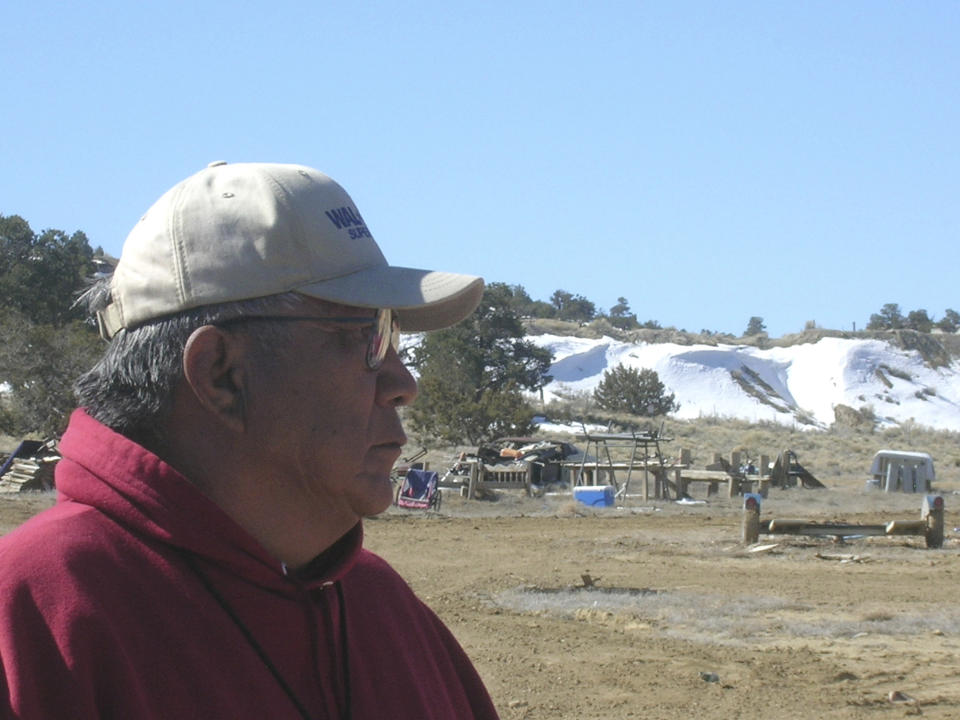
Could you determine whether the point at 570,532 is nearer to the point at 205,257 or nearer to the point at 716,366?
the point at 205,257

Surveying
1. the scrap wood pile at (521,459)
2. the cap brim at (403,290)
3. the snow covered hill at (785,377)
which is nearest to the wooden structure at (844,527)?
the scrap wood pile at (521,459)

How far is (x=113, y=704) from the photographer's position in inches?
62.1

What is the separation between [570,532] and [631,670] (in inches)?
404

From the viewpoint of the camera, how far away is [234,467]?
1875 mm

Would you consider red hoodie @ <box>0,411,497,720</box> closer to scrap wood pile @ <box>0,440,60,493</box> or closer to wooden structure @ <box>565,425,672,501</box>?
scrap wood pile @ <box>0,440,60,493</box>

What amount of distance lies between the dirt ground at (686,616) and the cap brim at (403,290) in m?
5.79

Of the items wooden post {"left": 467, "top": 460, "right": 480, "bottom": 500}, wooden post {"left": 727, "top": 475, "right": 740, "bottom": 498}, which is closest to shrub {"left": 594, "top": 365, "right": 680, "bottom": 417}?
wooden post {"left": 727, "top": 475, "right": 740, "bottom": 498}

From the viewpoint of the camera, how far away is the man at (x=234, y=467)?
1.66 m

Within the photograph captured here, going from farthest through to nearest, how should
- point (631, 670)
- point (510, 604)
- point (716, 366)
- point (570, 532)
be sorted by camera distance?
point (716, 366) < point (570, 532) < point (510, 604) < point (631, 670)

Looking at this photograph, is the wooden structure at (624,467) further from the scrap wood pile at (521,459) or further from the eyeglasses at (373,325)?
the eyeglasses at (373,325)

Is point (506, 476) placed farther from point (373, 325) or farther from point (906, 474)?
point (373, 325)

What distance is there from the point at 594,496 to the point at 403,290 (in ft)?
73.7

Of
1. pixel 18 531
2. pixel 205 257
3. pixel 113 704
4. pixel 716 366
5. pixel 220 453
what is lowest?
pixel 113 704

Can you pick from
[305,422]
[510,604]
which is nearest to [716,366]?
[510,604]
